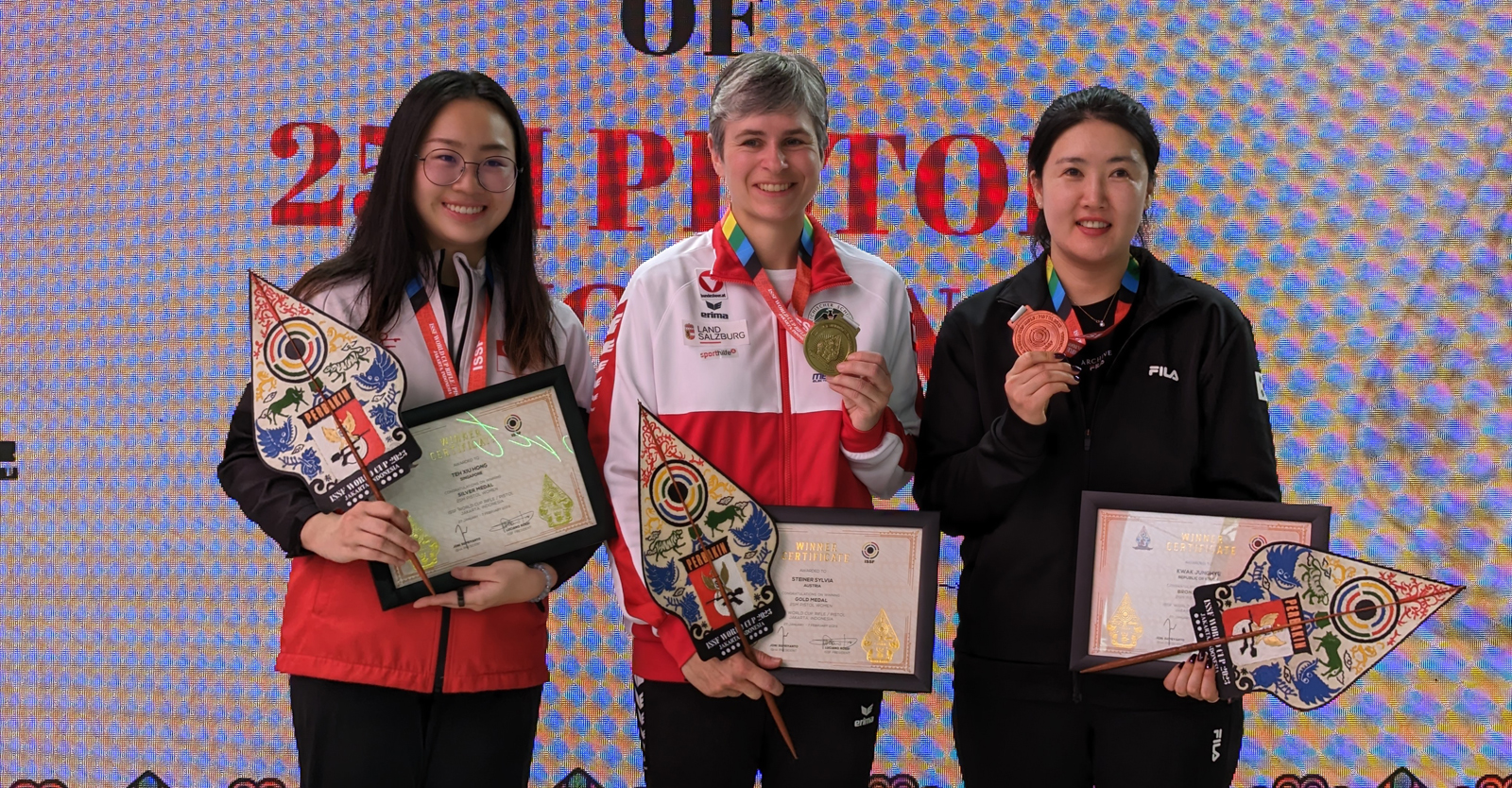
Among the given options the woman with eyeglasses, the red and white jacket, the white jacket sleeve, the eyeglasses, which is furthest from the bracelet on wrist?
the eyeglasses

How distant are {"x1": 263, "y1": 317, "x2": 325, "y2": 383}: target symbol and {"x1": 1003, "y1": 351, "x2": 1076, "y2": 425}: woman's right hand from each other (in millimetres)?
1010

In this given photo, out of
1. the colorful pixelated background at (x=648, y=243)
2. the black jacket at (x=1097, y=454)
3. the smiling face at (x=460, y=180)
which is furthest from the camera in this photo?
the colorful pixelated background at (x=648, y=243)

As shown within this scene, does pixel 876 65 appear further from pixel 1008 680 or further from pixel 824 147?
pixel 1008 680

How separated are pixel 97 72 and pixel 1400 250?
3.66 meters

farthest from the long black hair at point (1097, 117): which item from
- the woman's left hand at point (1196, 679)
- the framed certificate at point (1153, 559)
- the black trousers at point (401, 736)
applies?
the black trousers at point (401, 736)

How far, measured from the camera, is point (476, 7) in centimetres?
311

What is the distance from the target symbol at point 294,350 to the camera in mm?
1593

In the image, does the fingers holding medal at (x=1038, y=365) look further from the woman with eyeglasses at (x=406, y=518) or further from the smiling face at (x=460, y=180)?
the smiling face at (x=460, y=180)

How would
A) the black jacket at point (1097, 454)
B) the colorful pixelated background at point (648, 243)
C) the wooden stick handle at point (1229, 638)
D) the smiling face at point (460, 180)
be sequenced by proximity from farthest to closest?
the colorful pixelated background at point (648, 243), the smiling face at point (460, 180), the black jacket at point (1097, 454), the wooden stick handle at point (1229, 638)

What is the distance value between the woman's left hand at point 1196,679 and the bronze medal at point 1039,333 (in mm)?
487

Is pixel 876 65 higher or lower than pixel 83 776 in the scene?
higher

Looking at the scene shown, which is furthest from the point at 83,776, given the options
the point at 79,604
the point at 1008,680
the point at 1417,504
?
the point at 1417,504

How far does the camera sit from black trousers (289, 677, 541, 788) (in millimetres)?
1635

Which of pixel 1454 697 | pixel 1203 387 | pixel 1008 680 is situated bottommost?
pixel 1454 697
